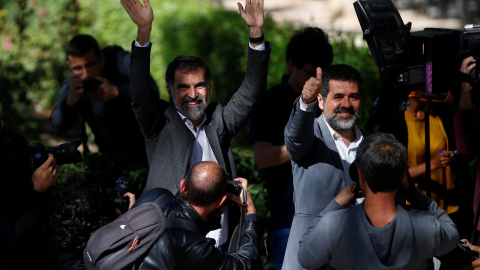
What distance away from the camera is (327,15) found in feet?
48.6

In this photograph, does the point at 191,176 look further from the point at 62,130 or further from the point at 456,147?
the point at 62,130

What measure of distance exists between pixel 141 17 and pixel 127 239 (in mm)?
1344

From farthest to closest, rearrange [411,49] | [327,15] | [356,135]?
1. [327,15]
2. [411,49]
3. [356,135]

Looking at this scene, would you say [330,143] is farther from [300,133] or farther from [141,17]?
[141,17]

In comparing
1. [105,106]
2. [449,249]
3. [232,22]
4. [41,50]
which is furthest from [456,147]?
[41,50]

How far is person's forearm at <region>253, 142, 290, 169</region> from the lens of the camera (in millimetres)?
4074

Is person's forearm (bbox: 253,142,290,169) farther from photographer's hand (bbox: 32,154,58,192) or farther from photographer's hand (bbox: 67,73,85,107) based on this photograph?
photographer's hand (bbox: 67,73,85,107)

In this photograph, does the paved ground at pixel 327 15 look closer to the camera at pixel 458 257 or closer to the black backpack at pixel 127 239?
the camera at pixel 458 257

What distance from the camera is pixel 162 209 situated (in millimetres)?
3225

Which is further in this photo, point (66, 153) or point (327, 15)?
point (327, 15)

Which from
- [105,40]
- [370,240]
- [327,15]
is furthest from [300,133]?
[327,15]

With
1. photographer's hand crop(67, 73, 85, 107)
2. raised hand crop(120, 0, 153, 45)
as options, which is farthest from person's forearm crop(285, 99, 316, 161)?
photographer's hand crop(67, 73, 85, 107)

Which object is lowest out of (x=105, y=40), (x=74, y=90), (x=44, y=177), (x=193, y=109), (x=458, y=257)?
(x=458, y=257)

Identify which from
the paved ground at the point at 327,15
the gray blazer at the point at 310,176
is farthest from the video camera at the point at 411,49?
the paved ground at the point at 327,15
